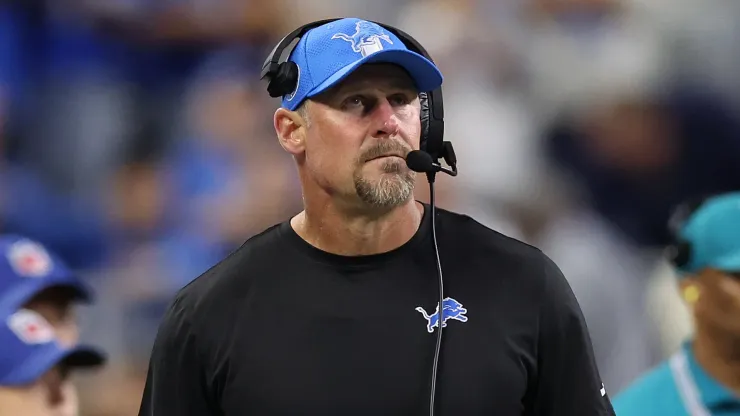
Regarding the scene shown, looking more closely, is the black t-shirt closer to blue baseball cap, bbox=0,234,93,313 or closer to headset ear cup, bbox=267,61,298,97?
headset ear cup, bbox=267,61,298,97

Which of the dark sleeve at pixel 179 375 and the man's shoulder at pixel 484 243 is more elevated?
the man's shoulder at pixel 484 243

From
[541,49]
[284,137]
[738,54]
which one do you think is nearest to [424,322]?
[284,137]

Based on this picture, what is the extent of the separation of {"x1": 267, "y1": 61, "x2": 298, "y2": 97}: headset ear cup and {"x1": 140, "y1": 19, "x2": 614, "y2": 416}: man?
0.5 inches

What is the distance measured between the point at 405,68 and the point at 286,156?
150cm

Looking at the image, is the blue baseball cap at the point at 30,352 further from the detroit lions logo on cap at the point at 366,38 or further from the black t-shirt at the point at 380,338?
the detroit lions logo on cap at the point at 366,38

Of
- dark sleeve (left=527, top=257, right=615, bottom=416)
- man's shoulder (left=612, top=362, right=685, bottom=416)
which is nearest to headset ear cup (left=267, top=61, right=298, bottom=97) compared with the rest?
Result: dark sleeve (left=527, top=257, right=615, bottom=416)

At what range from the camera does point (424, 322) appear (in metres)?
1.23

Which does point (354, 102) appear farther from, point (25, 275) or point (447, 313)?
point (25, 275)

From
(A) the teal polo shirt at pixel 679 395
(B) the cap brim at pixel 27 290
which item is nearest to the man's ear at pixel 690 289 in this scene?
(A) the teal polo shirt at pixel 679 395

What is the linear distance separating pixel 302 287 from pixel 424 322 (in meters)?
0.17

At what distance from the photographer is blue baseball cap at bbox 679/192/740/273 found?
6.23ft

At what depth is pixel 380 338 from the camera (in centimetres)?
121

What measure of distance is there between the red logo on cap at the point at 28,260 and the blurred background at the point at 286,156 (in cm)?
100

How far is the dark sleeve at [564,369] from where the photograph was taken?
1.21 meters
